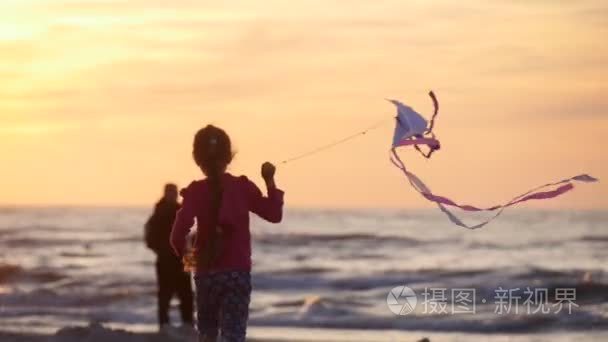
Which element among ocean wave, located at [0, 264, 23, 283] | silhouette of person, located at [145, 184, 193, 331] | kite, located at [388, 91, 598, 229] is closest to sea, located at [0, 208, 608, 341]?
ocean wave, located at [0, 264, 23, 283]

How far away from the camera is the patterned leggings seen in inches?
265

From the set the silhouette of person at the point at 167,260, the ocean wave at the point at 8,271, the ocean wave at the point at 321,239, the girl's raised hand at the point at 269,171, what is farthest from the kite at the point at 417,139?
the ocean wave at the point at 321,239

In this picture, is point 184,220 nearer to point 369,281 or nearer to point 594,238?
point 369,281

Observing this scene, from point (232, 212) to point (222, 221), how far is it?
0.07 meters

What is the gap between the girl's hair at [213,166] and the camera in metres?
6.63

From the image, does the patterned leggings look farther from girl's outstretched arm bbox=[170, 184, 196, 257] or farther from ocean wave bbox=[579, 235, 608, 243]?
ocean wave bbox=[579, 235, 608, 243]

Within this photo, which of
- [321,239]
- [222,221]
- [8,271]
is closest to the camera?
[222,221]

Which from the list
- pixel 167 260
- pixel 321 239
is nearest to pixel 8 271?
pixel 321 239

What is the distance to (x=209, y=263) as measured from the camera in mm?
6695

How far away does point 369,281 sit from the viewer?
26.8 m

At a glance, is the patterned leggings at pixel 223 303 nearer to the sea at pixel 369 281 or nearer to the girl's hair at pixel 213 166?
the girl's hair at pixel 213 166

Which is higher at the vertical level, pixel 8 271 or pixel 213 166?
pixel 8 271

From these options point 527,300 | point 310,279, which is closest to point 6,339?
point 527,300

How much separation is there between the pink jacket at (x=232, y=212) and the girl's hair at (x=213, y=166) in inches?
1.0
